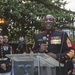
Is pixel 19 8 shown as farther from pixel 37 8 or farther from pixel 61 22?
pixel 61 22

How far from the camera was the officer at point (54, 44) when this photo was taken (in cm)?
479

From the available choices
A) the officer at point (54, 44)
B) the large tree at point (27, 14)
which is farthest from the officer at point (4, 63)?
the large tree at point (27, 14)

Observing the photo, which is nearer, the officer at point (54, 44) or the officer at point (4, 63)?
the officer at point (54, 44)

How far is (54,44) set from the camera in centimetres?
504

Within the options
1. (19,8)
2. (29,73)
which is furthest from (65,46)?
(19,8)

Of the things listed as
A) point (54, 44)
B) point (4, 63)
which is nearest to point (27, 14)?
point (4, 63)

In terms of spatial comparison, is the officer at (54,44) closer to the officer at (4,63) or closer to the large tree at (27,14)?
the officer at (4,63)

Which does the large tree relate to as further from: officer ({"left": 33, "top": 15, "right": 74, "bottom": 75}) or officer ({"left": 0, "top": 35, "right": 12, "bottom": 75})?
officer ({"left": 33, "top": 15, "right": 74, "bottom": 75})

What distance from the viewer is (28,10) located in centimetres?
1741

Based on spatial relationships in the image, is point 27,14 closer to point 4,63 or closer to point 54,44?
point 4,63

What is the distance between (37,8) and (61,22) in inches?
68.9

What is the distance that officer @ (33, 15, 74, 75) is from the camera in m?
4.79

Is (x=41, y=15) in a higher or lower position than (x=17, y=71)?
higher

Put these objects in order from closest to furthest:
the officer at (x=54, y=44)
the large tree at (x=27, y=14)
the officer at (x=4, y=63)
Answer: the officer at (x=54, y=44) → the officer at (x=4, y=63) → the large tree at (x=27, y=14)
